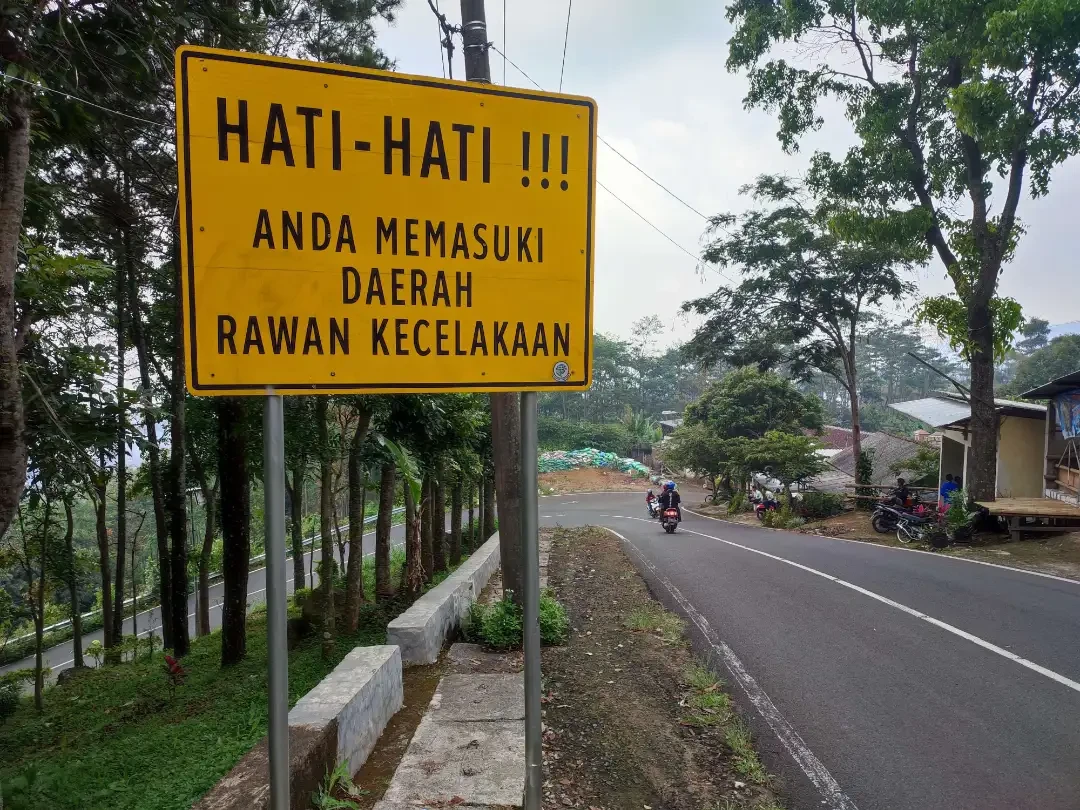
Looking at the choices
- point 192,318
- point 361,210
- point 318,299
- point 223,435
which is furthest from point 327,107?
point 223,435

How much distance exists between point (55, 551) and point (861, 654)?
15.6 meters

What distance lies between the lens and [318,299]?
6.36ft

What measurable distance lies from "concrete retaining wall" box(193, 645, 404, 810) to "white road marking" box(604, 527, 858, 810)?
2598 mm

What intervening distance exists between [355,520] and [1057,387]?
53.9 ft

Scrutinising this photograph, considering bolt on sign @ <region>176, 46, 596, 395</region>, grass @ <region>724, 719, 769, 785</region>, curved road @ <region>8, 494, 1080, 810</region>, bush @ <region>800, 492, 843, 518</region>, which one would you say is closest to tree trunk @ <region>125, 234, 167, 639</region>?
curved road @ <region>8, 494, 1080, 810</region>

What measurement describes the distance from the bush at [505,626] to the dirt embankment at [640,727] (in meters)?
0.16

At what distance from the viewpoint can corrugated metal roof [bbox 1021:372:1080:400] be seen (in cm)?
1535

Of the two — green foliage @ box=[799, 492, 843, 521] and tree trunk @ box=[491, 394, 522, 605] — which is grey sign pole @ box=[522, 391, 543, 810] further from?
green foliage @ box=[799, 492, 843, 521]

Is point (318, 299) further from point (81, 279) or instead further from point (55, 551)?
point (55, 551)

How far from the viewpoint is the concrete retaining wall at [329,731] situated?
2902 mm

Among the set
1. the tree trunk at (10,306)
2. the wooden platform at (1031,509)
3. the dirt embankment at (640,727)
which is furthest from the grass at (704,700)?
the wooden platform at (1031,509)

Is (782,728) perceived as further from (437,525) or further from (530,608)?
(437,525)

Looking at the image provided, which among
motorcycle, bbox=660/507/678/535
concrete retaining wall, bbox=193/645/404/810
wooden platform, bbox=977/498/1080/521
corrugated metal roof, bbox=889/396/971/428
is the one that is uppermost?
corrugated metal roof, bbox=889/396/971/428

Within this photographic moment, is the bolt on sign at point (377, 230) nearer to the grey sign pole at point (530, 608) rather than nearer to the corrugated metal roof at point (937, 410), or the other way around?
the grey sign pole at point (530, 608)
